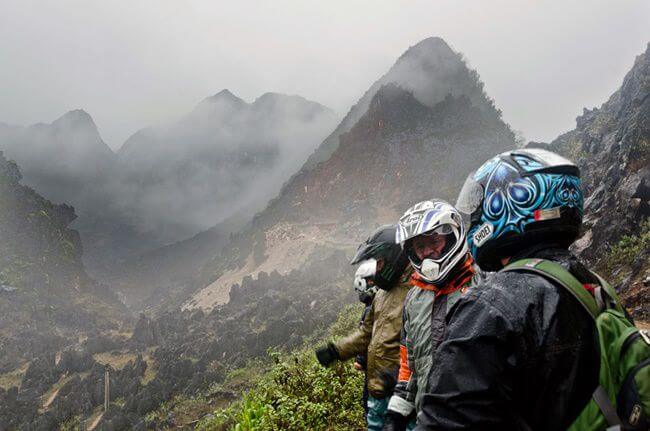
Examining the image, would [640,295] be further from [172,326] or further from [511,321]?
[172,326]

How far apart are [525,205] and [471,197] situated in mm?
257

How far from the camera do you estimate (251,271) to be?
4744cm

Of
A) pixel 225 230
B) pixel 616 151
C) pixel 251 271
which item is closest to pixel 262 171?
pixel 225 230

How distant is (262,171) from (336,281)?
54.0 m

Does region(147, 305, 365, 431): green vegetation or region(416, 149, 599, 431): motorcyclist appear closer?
region(416, 149, 599, 431): motorcyclist

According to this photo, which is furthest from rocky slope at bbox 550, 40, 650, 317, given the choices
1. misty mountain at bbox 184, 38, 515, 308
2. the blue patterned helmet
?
misty mountain at bbox 184, 38, 515, 308

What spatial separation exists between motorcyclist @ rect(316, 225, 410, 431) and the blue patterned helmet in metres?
1.65

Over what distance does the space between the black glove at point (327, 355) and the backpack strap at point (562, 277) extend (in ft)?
9.64

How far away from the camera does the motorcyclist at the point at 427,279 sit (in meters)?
2.26

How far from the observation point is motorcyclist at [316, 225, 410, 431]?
3.09m

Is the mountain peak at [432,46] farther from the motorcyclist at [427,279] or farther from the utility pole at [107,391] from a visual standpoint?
the motorcyclist at [427,279]

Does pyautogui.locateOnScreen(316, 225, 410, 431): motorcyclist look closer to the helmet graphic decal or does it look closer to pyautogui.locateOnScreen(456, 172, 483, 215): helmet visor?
pyautogui.locateOnScreen(456, 172, 483, 215): helmet visor

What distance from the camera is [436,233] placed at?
92.6 inches

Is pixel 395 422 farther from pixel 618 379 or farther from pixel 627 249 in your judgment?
pixel 627 249
